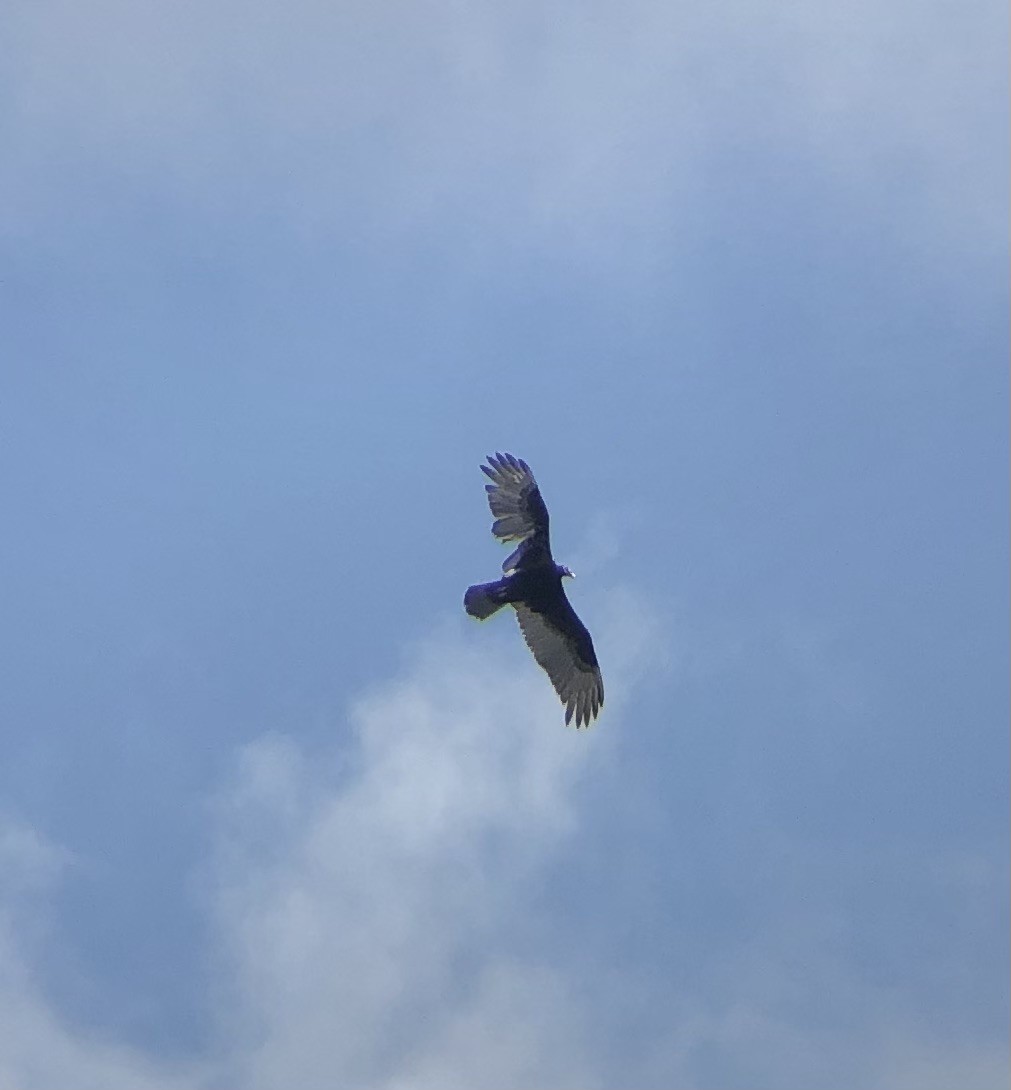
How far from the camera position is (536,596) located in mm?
24578

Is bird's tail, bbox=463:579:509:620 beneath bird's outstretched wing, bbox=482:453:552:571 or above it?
beneath

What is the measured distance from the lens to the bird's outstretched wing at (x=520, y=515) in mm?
24078

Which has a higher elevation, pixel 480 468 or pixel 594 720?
pixel 480 468

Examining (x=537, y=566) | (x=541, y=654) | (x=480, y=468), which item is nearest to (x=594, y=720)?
(x=541, y=654)

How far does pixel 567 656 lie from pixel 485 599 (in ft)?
8.46

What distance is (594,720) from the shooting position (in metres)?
25.5

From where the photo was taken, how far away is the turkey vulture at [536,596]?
78.7 ft

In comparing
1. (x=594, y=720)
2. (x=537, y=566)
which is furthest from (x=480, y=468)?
(x=594, y=720)

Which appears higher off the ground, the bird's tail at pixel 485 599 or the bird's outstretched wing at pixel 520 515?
the bird's outstretched wing at pixel 520 515

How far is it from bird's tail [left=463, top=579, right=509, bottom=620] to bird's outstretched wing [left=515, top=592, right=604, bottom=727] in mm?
1221

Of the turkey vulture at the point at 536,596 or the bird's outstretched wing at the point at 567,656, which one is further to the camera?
the bird's outstretched wing at the point at 567,656

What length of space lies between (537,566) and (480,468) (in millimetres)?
1830

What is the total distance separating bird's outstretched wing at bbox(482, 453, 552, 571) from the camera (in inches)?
948

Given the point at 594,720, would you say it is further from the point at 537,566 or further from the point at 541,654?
the point at 537,566
